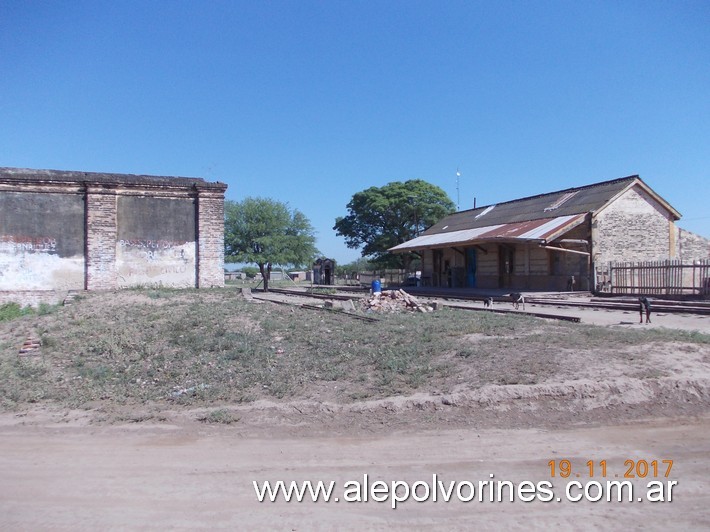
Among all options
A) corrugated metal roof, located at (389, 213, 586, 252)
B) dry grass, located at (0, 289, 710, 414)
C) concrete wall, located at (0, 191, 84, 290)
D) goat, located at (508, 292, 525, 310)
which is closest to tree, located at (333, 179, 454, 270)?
corrugated metal roof, located at (389, 213, 586, 252)

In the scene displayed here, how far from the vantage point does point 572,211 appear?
27688 mm

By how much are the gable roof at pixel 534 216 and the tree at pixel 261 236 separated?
7.46m

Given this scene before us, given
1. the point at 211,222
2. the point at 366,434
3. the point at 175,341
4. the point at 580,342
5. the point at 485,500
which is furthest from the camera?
the point at 211,222

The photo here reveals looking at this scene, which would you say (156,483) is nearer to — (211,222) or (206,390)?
(206,390)

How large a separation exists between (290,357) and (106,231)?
12705mm

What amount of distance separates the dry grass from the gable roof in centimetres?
1529

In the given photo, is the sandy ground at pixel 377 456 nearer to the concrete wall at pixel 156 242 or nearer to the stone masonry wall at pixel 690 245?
the concrete wall at pixel 156 242

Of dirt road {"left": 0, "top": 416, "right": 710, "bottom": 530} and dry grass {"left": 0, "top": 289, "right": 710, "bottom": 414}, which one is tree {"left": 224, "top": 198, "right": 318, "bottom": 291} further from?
dirt road {"left": 0, "top": 416, "right": 710, "bottom": 530}

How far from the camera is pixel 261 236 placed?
35812 millimetres

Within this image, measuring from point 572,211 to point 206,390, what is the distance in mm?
24250

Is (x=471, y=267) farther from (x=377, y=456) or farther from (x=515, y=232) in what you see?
(x=377, y=456)

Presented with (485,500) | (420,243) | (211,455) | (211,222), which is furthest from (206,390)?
(420,243)

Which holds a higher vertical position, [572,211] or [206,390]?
[572,211]

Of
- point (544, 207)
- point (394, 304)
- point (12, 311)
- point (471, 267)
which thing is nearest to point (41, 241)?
point (12, 311)
